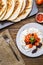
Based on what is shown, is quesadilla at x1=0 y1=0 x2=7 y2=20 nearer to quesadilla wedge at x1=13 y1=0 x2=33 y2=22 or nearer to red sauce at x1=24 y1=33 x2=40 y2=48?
quesadilla wedge at x1=13 y1=0 x2=33 y2=22

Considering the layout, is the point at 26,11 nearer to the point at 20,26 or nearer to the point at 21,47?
the point at 20,26

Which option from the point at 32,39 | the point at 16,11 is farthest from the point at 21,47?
the point at 16,11

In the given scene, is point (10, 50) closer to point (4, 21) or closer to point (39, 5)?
point (4, 21)

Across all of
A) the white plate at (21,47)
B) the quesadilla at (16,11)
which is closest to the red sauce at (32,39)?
the white plate at (21,47)

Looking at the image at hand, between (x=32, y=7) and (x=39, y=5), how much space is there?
2.0 inches

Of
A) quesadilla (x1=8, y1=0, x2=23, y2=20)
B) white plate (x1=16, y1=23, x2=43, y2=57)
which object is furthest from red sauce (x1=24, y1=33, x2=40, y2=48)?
quesadilla (x1=8, y1=0, x2=23, y2=20)

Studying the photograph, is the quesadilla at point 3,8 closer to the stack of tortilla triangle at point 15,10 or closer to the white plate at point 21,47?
the stack of tortilla triangle at point 15,10

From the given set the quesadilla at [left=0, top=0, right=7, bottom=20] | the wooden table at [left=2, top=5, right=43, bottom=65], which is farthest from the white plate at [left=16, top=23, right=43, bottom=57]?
the quesadilla at [left=0, top=0, right=7, bottom=20]

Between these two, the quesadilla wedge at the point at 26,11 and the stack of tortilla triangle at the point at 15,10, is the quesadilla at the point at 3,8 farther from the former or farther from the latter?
the quesadilla wedge at the point at 26,11

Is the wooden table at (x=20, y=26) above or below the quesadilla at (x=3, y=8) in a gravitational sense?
below

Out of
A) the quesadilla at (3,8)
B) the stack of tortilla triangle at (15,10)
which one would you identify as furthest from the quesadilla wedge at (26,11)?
the quesadilla at (3,8)

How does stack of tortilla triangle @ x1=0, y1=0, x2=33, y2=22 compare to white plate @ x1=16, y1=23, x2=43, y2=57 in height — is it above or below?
above

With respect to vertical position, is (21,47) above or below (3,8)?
below

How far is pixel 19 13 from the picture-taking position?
207cm
